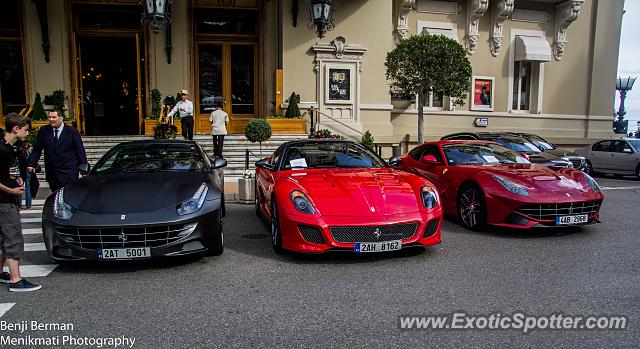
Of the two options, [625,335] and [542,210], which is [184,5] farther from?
[625,335]

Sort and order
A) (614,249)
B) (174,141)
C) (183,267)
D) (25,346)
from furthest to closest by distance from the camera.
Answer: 1. (174,141)
2. (614,249)
3. (183,267)
4. (25,346)

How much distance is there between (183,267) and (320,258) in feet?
5.11

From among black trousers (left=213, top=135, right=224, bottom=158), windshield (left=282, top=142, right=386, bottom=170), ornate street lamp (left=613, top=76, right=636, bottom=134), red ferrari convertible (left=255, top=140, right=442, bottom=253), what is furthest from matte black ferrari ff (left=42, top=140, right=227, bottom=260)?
ornate street lamp (left=613, top=76, right=636, bottom=134)

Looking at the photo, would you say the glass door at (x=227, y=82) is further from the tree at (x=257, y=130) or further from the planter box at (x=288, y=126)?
the tree at (x=257, y=130)

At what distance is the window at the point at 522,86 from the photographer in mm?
21156

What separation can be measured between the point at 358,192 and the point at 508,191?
2.47 m

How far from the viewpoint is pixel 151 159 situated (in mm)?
6605

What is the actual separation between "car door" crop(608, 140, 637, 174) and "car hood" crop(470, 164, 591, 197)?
33.7 feet

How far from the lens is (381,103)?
17.8 m

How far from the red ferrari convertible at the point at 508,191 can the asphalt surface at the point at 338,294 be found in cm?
41

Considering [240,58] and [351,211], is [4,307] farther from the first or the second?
[240,58]

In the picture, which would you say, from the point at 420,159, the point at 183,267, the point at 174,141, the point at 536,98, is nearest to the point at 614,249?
the point at 420,159

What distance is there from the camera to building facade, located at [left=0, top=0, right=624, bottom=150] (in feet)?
52.6

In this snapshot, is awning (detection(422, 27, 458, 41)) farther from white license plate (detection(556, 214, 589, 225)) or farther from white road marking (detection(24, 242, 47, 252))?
white road marking (detection(24, 242, 47, 252))
